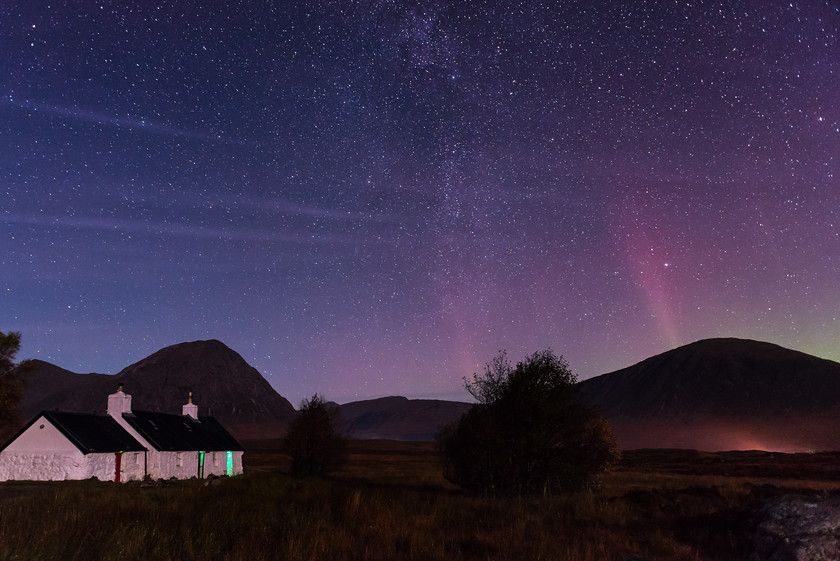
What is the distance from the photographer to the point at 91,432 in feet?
152

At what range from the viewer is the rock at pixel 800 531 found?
1183cm

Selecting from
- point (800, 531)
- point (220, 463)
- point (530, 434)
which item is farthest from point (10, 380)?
point (800, 531)

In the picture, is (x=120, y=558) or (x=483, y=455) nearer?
(x=120, y=558)

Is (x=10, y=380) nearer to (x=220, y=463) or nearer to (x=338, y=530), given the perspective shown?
(x=220, y=463)

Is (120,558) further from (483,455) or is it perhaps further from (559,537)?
(483,455)

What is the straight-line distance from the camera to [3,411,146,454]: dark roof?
44.6m

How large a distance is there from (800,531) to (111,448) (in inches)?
1813

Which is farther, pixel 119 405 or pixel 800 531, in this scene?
pixel 119 405

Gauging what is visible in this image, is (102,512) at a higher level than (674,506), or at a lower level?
higher

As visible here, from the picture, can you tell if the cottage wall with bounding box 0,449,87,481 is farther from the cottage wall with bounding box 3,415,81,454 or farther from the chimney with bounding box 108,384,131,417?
the chimney with bounding box 108,384,131,417

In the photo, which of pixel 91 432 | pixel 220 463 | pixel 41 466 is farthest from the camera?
pixel 220 463

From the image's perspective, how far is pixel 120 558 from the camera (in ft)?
31.9

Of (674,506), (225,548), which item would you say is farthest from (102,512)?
(674,506)

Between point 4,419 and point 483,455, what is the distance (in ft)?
164
